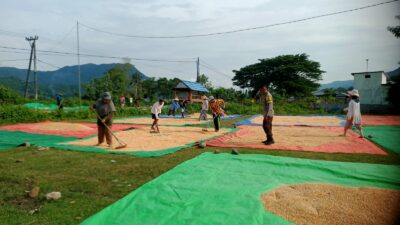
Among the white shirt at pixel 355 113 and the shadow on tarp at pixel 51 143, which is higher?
the white shirt at pixel 355 113

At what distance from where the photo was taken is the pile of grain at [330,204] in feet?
10.8

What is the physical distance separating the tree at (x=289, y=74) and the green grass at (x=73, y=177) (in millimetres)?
40335

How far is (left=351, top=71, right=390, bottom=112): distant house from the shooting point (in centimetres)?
2844

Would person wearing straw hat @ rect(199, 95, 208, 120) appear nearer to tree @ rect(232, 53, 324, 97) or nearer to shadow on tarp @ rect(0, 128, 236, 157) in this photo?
shadow on tarp @ rect(0, 128, 236, 157)

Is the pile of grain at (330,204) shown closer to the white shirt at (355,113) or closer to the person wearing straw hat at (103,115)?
the person wearing straw hat at (103,115)

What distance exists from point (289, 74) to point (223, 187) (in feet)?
149

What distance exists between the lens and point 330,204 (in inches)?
146

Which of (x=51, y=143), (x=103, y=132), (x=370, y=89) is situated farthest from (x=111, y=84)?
(x=103, y=132)

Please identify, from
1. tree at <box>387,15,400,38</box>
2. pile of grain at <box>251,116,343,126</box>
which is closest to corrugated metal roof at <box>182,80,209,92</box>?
pile of grain at <box>251,116,343,126</box>

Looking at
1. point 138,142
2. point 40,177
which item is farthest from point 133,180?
point 138,142

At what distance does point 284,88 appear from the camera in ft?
154

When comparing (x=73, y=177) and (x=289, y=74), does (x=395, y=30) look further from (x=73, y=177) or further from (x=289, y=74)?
(x=289, y=74)

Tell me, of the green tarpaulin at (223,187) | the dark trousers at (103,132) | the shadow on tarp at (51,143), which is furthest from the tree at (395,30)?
the dark trousers at (103,132)

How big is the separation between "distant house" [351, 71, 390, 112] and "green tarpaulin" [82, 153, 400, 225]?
2573cm
